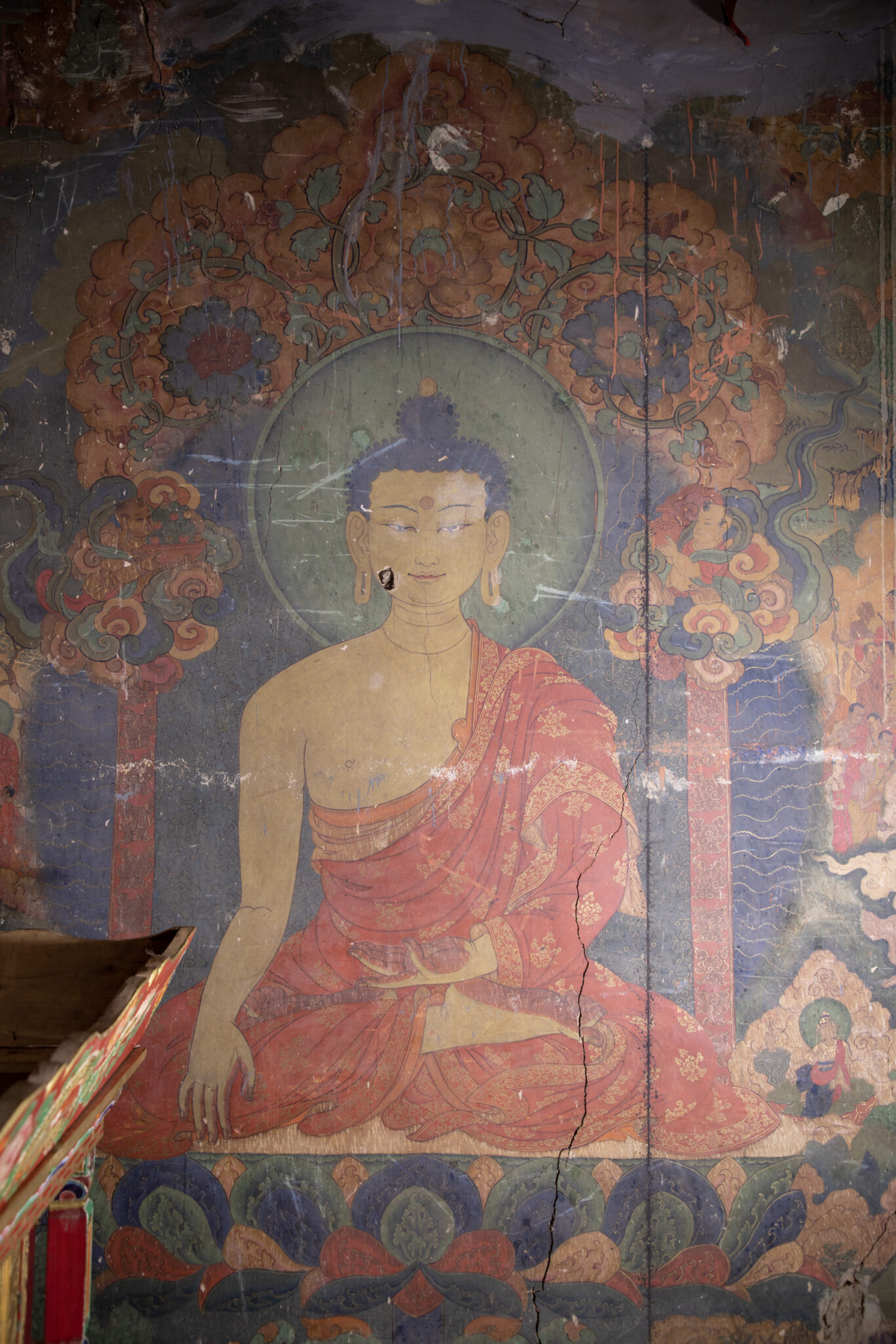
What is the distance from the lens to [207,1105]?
229 cm

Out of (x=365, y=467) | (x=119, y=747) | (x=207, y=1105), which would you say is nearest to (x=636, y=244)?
(x=365, y=467)

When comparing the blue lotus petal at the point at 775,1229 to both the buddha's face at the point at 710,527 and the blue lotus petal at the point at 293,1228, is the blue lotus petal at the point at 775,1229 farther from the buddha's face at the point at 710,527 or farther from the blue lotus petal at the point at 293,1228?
the buddha's face at the point at 710,527

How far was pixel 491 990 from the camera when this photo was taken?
2.34 metres

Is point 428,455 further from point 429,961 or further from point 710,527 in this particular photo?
point 429,961

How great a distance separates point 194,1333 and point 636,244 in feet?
10.6

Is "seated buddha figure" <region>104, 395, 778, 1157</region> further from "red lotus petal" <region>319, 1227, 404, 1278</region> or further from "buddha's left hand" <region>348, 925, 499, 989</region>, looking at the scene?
"red lotus petal" <region>319, 1227, 404, 1278</region>

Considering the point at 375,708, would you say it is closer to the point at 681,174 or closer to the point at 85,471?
the point at 85,471

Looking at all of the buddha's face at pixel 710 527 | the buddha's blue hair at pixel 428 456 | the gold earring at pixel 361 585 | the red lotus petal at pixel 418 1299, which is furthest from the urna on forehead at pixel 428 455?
the red lotus petal at pixel 418 1299

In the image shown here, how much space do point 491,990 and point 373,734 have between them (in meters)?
0.77

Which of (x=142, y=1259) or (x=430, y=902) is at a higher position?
(x=430, y=902)

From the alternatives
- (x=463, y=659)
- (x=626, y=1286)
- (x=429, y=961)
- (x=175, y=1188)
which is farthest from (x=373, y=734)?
(x=626, y=1286)

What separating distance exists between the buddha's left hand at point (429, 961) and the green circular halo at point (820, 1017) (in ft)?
2.86

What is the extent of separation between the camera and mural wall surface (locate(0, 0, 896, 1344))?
231 centimetres

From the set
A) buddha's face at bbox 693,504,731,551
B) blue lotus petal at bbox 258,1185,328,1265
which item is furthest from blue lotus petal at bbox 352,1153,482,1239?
buddha's face at bbox 693,504,731,551
